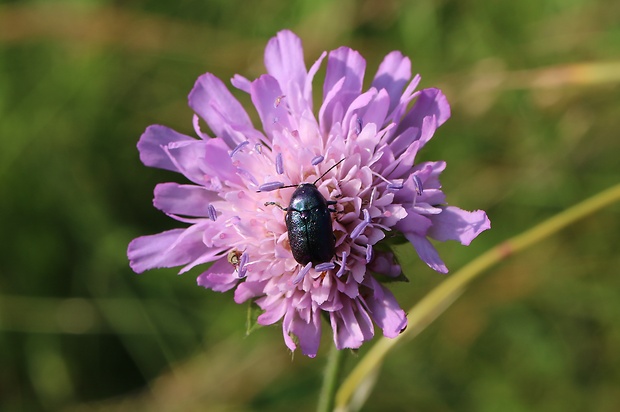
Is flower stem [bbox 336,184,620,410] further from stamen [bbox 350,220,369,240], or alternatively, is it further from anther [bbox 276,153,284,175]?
anther [bbox 276,153,284,175]

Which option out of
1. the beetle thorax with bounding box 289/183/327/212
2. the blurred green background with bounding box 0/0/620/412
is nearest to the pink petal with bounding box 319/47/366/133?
the beetle thorax with bounding box 289/183/327/212

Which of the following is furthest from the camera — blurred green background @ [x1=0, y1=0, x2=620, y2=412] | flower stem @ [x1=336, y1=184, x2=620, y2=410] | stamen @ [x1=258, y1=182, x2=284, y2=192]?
blurred green background @ [x1=0, y1=0, x2=620, y2=412]

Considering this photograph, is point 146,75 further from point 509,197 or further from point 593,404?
point 593,404

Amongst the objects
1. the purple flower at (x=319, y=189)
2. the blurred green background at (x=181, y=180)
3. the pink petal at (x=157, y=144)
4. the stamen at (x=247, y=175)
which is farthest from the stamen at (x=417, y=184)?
the blurred green background at (x=181, y=180)

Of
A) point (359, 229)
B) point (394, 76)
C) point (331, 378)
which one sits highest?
point (394, 76)

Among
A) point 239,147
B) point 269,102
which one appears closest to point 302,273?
point 239,147

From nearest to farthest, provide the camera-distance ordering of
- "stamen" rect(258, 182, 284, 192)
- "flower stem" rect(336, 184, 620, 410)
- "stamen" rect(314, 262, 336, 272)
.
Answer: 1. "stamen" rect(314, 262, 336, 272)
2. "stamen" rect(258, 182, 284, 192)
3. "flower stem" rect(336, 184, 620, 410)

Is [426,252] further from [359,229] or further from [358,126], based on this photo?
[358,126]
